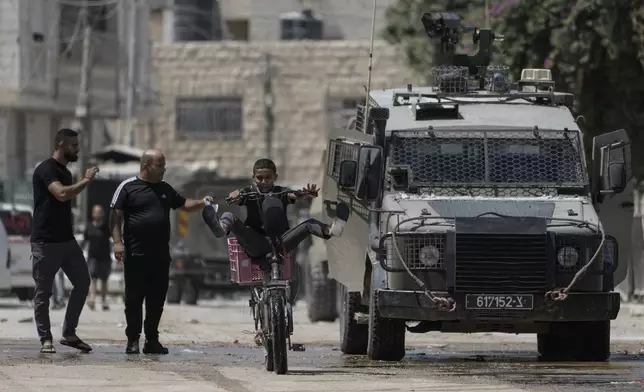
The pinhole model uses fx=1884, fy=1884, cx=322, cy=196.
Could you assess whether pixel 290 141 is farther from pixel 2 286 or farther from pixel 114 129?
pixel 2 286

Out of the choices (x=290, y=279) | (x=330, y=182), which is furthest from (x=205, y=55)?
(x=290, y=279)

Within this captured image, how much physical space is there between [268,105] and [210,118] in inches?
74.1

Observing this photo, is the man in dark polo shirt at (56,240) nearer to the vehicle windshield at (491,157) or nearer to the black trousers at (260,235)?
the black trousers at (260,235)

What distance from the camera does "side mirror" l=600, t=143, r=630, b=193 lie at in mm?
15594

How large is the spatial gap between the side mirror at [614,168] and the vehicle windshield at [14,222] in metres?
16.2

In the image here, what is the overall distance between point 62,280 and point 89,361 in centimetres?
1478

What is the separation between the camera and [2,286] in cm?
2792

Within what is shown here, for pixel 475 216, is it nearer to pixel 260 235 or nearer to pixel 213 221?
pixel 260 235

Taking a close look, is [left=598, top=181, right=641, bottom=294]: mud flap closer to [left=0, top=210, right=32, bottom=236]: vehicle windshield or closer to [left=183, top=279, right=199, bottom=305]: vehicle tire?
[left=0, top=210, right=32, bottom=236]: vehicle windshield

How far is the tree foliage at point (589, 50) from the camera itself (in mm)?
26594

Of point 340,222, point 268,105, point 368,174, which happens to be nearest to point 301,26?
point 268,105

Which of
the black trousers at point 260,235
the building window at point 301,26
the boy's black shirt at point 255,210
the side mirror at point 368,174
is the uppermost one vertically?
the building window at point 301,26

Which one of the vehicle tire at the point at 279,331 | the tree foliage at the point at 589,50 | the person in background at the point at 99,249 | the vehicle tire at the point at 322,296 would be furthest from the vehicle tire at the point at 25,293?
the vehicle tire at the point at 279,331

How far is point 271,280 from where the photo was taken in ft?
44.3
